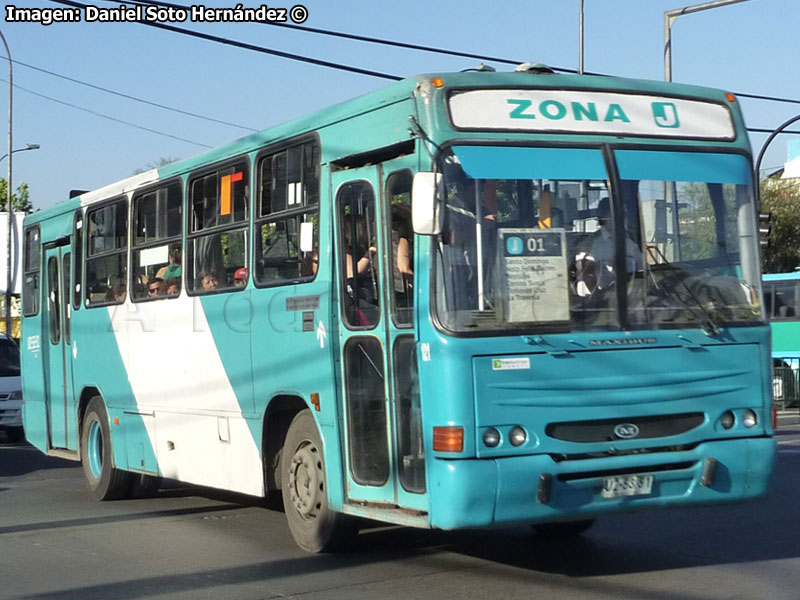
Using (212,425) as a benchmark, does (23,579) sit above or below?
below

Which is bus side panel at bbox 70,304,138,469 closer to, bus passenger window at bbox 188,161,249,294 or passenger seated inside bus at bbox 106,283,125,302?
passenger seated inside bus at bbox 106,283,125,302

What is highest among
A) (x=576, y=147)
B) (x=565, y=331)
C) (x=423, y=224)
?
(x=576, y=147)

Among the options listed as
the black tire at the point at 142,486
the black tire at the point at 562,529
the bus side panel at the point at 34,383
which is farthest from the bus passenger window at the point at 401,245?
the bus side panel at the point at 34,383

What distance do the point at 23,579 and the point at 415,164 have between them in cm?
397

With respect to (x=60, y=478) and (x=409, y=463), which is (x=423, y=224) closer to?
(x=409, y=463)

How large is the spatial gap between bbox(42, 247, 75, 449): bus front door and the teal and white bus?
5.42 meters

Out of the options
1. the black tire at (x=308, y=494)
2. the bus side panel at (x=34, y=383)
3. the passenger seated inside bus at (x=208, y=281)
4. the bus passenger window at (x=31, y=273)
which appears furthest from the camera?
the bus passenger window at (x=31, y=273)

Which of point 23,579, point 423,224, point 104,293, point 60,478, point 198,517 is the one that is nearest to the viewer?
point 423,224

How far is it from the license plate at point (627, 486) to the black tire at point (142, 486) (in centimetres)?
702

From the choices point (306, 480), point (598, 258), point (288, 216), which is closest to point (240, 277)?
point (288, 216)

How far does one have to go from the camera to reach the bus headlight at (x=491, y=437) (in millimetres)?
7488

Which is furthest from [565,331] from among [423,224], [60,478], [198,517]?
[60,478]

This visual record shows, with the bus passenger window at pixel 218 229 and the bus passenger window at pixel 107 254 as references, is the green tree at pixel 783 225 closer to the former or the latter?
the bus passenger window at pixel 107 254

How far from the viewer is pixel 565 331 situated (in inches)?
304
